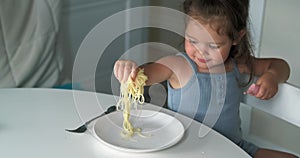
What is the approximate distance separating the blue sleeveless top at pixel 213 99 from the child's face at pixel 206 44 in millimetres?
57

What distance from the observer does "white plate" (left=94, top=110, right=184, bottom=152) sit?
3.33ft

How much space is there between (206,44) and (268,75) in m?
0.21

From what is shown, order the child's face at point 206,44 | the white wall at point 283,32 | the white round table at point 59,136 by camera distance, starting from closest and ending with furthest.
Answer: the white round table at point 59,136, the child's face at point 206,44, the white wall at point 283,32

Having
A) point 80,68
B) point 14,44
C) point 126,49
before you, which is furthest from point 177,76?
point 126,49

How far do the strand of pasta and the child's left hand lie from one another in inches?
12.7

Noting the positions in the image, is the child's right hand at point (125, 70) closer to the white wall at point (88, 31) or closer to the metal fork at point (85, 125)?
the metal fork at point (85, 125)

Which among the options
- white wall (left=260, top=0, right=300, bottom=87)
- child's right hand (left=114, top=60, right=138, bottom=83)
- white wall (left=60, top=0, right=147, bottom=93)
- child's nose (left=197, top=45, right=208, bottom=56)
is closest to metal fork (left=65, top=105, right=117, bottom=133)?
child's right hand (left=114, top=60, right=138, bottom=83)

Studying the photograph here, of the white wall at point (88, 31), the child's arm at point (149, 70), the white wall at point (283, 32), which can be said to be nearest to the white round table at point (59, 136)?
the child's arm at point (149, 70)

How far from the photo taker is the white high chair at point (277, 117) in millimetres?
1235

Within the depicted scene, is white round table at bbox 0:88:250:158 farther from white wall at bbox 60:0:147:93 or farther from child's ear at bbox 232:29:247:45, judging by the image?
white wall at bbox 60:0:147:93

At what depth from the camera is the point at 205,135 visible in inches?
41.9

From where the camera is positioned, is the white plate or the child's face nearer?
the white plate

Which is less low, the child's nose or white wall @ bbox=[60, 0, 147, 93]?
the child's nose

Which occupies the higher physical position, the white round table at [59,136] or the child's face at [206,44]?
the child's face at [206,44]
